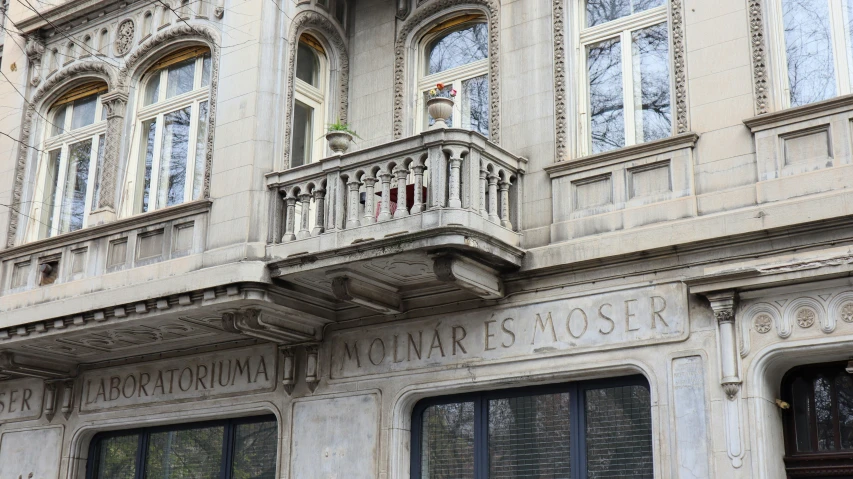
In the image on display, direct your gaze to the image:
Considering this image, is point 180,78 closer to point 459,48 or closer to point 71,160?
point 71,160

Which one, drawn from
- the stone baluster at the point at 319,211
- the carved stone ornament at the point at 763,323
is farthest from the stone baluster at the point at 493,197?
the carved stone ornament at the point at 763,323

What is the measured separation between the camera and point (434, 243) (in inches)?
445

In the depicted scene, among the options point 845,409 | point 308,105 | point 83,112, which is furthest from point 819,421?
point 83,112

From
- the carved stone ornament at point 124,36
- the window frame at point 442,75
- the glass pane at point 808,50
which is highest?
the carved stone ornament at point 124,36

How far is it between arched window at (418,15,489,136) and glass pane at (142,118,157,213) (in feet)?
13.8

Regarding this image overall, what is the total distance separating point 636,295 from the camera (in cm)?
1135

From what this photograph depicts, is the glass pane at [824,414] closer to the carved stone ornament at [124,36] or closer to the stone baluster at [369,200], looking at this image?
the stone baluster at [369,200]

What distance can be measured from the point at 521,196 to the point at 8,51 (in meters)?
9.91

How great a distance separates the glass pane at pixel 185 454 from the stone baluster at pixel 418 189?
5155 millimetres

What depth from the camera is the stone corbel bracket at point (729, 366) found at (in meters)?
10.2

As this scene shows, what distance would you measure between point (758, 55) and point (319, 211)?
531 centimetres

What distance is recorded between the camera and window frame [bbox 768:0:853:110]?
1099 cm

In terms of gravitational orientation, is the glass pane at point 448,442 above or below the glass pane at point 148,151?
below

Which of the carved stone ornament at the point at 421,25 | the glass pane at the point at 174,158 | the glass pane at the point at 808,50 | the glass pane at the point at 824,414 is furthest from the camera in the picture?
the glass pane at the point at 174,158
